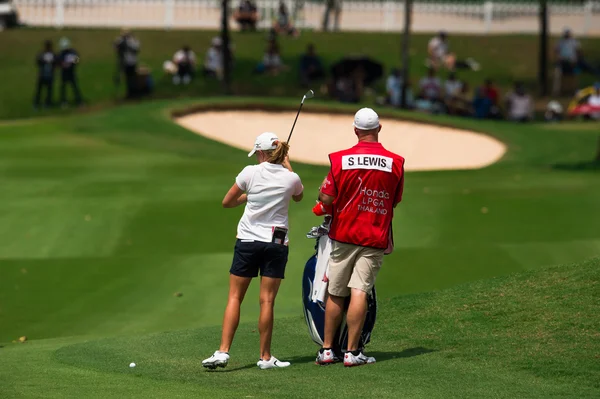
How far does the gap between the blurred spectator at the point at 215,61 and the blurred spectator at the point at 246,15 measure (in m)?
6.67

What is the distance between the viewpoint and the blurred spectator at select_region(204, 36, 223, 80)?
42562mm

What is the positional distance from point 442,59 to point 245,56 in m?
7.27

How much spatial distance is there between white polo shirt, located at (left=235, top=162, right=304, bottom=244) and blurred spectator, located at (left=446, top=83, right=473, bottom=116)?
91.9 ft

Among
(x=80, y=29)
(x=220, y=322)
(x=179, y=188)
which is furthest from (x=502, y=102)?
(x=220, y=322)

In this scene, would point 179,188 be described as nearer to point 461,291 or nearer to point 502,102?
point 461,291

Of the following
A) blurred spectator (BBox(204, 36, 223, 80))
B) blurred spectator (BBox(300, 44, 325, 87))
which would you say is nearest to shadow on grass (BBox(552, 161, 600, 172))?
blurred spectator (BBox(300, 44, 325, 87))

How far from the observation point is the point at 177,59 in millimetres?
42406

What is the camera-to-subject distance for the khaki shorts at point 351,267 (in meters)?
10.4

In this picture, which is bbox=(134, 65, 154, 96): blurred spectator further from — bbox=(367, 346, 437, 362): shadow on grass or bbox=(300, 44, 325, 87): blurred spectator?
bbox=(367, 346, 437, 362): shadow on grass

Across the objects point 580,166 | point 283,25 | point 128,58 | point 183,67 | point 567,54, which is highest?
point 283,25

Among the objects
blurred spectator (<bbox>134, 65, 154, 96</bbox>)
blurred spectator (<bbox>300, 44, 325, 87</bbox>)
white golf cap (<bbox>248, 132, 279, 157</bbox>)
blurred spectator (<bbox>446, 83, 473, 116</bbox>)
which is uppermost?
white golf cap (<bbox>248, 132, 279, 157</bbox>)

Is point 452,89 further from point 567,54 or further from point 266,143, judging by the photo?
point 266,143

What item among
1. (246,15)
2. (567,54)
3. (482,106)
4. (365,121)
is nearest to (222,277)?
(365,121)

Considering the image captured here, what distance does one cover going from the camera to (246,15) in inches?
1943
